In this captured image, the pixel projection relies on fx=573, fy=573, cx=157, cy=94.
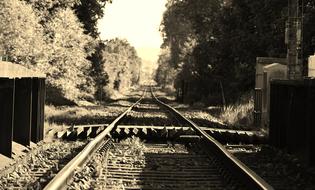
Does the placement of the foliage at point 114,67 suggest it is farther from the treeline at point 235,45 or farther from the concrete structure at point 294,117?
the concrete structure at point 294,117

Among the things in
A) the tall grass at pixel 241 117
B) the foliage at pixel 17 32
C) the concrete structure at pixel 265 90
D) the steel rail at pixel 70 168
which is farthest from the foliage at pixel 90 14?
the steel rail at pixel 70 168

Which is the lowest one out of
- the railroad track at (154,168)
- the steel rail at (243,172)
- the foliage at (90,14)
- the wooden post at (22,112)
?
the railroad track at (154,168)

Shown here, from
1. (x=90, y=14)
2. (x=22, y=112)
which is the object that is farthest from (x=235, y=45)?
(x=22, y=112)

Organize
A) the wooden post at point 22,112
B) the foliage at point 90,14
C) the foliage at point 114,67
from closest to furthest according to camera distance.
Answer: the wooden post at point 22,112 → the foliage at point 90,14 → the foliage at point 114,67

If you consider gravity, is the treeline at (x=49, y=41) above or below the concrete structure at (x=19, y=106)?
above

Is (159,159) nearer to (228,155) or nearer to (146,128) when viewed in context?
(228,155)

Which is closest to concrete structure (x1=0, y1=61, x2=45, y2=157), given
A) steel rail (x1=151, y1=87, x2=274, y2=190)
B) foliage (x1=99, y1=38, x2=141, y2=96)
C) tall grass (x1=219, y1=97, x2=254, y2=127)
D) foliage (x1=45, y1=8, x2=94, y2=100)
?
steel rail (x1=151, y1=87, x2=274, y2=190)

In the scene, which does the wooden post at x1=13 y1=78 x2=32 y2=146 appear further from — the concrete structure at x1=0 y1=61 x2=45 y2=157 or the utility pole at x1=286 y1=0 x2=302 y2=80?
the utility pole at x1=286 y1=0 x2=302 y2=80

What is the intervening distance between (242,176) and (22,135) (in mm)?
5149

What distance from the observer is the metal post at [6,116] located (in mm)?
9227

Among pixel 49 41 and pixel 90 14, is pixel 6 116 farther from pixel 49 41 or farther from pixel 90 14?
pixel 90 14

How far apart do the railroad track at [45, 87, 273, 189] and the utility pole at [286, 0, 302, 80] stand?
18.9 feet

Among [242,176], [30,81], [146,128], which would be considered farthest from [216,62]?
[242,176]

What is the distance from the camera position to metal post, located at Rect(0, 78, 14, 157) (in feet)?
30.3
